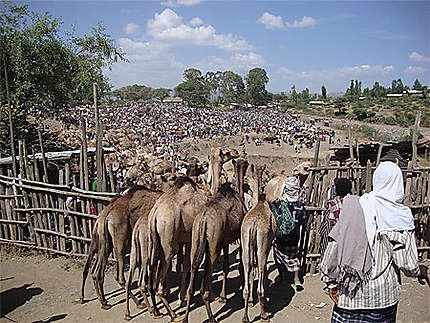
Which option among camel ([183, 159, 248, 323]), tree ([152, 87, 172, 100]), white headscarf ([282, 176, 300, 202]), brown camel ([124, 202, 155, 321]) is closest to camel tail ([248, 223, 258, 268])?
camel ([183, 159, 248, 323])

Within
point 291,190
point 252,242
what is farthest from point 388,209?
point 291,190

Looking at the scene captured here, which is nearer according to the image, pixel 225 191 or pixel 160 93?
pixel 225 191

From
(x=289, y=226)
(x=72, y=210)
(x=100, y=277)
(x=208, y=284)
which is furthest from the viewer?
(x=72, y=210)

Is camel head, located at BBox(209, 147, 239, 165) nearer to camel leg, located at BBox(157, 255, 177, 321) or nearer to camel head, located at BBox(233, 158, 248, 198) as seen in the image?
camel head, located at BBox(233, 158, 248, 198)

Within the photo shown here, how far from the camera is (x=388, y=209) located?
2.89m

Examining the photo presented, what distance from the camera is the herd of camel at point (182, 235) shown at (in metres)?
5.04

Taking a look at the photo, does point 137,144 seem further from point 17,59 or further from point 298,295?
point 298,295

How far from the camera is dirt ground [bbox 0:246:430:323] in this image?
17.5 ft

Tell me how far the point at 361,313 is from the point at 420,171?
198 inches

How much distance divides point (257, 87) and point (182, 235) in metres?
83.4

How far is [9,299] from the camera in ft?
19.7

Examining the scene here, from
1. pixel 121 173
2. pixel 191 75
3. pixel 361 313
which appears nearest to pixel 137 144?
pixel 121 173

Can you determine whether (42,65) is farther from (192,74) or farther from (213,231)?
(192,74)

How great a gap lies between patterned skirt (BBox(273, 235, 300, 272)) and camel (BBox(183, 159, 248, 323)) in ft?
3.13
